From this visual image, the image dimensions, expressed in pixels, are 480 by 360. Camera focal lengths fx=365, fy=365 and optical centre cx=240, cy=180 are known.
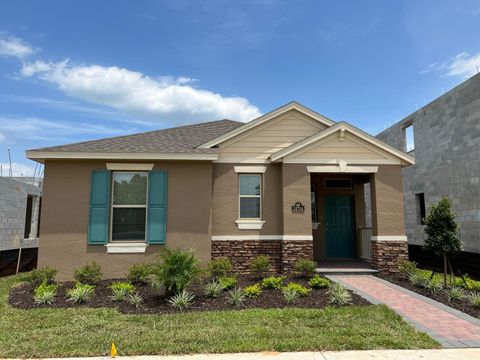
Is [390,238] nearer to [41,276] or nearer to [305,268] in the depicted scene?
[305,268]

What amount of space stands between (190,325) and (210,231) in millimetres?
4612

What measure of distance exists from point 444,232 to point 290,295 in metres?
4.53

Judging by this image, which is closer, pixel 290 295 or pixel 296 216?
pixel 290 295

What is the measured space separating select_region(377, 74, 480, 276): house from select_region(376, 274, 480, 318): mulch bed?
2.91 m

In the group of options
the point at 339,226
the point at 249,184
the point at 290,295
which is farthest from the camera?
the point at 339,226

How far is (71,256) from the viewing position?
10.2 metres

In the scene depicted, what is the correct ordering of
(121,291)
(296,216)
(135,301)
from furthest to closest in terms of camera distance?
(296,216), (121,291), (135,301)

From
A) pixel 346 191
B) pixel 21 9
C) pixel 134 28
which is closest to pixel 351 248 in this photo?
pixel 346 191

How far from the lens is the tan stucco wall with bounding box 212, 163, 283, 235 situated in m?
11.3

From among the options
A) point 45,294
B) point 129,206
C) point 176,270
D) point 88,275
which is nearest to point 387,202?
point 176,270

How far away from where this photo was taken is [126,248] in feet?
34.1

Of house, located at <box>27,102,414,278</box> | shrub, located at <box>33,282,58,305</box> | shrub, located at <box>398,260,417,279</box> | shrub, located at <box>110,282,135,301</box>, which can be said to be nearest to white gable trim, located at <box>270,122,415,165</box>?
house, located at <box>27,102,414,278</box>

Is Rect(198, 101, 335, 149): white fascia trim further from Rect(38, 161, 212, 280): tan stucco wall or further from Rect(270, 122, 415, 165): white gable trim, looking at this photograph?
Rect(270, 122, 415, 165): white gable trim

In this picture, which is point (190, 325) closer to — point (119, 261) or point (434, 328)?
point (434, 328)
